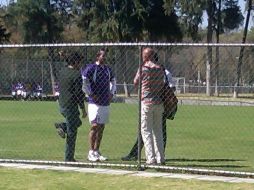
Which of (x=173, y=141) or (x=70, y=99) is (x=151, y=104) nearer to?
(x=70, y=99)

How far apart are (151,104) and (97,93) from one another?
131cm

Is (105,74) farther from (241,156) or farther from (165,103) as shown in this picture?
(241,156)

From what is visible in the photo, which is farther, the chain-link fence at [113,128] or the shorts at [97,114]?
the shorts at [97,114]

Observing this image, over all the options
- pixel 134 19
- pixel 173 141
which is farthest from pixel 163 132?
pixel 134 19

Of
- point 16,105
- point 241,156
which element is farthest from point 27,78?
point 241,156

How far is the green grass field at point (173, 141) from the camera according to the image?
12.9 m

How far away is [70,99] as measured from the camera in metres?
11.8

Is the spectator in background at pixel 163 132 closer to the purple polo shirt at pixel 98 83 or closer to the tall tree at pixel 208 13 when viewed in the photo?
the purple polo shirt at pixel 98 83

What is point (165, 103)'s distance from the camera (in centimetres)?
1148

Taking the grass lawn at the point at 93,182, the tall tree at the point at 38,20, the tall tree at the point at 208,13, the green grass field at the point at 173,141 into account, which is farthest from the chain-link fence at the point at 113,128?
the tall tree at the point at 38,20

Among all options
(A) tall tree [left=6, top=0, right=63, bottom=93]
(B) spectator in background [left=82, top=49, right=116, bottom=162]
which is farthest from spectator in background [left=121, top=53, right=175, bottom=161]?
(A) tall tree [left=6, top=0, right=63, bottom=93]

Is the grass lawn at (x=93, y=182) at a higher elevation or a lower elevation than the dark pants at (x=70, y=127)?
lower

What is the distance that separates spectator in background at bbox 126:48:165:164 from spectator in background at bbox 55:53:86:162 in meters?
1.24

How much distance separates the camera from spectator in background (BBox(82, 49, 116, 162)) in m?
12.0
